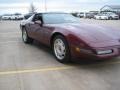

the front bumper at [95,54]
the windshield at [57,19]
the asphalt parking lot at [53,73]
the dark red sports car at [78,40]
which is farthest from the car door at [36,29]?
the front bumper at [95,54]

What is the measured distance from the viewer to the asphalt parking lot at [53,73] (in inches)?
152

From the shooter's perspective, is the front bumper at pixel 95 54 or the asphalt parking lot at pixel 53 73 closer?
the asphalt parking lot at pixel 53 73

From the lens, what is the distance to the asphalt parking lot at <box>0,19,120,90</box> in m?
3.87

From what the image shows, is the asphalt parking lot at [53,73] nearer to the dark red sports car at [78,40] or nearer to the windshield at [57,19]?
the dark red sports car at [78,40]

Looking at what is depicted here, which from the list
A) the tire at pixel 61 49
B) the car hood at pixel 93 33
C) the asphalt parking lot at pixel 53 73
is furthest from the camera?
the tire at pixel 61 49

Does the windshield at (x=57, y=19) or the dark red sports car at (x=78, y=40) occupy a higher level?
the windshield at (x=57, y=19)

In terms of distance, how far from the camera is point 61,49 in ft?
17.5

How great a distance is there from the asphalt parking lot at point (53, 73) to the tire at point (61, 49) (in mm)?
155

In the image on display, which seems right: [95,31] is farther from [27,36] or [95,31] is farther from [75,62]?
[27,36]

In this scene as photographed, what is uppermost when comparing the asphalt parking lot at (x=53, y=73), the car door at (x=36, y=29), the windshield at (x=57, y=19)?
the windshield at (x=57, y=19)

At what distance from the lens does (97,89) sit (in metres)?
3.71

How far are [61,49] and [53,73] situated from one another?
0.96 meters

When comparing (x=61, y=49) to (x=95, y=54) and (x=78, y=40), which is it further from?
(x=95, y=54)

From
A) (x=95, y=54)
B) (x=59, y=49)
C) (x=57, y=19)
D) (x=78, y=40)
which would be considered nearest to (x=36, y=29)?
(x=57, y=19)
